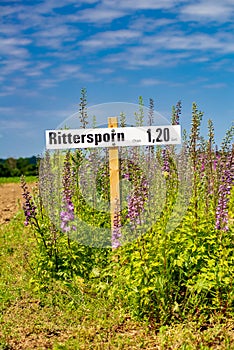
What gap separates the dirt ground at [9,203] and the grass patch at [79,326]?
5400 millimetres

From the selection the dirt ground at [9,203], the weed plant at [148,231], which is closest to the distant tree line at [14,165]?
the dirt ground at [9,203]

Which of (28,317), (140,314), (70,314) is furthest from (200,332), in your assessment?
(28,317)

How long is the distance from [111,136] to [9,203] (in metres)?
8.69

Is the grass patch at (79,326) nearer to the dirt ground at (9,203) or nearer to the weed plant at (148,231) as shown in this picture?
the weed plant at (148,231)

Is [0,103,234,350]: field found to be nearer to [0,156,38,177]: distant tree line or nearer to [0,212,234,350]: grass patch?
[0,212,234,350]: grass patch

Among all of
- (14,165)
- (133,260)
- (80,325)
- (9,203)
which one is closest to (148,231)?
(133,260)

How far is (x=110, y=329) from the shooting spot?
17.0 feet

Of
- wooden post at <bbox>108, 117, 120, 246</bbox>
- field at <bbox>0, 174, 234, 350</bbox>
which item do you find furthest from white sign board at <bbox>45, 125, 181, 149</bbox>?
field at <bbox>0, 174, 234, 350</bbox>

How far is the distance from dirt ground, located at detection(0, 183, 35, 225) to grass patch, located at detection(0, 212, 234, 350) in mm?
5400

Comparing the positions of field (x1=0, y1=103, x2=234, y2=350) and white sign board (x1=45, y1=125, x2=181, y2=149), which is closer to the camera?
field (x1=0, y1=103, x2=234, y2=350)

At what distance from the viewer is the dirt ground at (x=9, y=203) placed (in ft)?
39.8

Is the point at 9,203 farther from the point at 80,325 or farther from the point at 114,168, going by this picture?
the point at 80,325

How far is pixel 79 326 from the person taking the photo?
17.4 feet

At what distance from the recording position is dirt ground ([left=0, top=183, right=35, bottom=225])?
12145 mm
